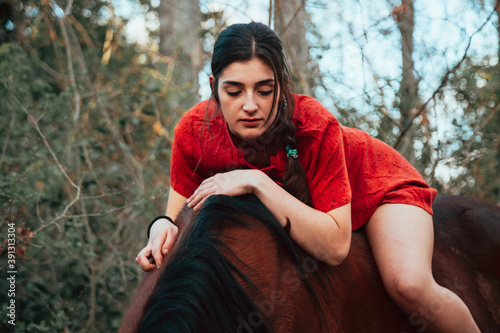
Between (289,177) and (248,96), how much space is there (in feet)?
1.26

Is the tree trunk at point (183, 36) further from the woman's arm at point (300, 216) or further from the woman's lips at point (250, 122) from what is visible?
the woman's arm at point (300, 216)

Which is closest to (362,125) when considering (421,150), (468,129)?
(421,150)

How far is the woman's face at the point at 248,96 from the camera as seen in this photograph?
1.80m

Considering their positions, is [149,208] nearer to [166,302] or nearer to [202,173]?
[202,173]

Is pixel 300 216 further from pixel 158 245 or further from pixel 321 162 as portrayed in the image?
pixel 158 245

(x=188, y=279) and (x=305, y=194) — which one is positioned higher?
(x=305, y=194)

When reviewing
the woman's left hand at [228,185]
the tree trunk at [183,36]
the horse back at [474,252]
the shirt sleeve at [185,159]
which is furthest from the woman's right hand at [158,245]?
the tree trunk at [183,36]

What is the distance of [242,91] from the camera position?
6.02ft

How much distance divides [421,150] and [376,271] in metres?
2.46

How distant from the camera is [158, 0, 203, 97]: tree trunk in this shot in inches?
247

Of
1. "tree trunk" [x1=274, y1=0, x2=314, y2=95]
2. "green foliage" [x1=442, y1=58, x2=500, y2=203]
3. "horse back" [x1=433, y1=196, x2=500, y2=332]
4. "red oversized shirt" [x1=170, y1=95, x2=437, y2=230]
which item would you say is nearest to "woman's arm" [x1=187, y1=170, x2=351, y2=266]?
"red oversized shirt" [x1=170, y1=95, x2=437, y2=230]

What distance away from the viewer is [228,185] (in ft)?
5.60

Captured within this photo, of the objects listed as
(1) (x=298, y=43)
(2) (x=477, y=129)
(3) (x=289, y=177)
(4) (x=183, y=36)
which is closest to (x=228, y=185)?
(3) (x=289, y=177)

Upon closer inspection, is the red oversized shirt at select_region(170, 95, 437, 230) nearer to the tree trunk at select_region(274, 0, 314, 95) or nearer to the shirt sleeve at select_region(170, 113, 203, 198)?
the shirt sleeve at select_region(170, 113, 203, 198)
